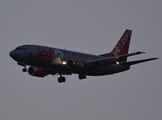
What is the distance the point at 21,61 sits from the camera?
7494 cm

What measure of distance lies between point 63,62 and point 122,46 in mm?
18876

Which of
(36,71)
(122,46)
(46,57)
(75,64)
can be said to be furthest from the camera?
(122,46)

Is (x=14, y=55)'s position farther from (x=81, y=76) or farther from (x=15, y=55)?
(x=81, y=76)

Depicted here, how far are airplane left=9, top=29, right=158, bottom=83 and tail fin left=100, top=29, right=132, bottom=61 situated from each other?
20.5 feet

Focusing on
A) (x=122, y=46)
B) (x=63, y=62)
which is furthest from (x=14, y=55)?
(x=122, y=46)

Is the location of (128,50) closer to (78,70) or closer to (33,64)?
(78,70)

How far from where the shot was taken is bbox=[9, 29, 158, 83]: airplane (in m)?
75.1

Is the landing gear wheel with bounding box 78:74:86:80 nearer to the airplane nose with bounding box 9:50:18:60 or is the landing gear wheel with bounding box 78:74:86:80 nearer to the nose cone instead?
the nose cone

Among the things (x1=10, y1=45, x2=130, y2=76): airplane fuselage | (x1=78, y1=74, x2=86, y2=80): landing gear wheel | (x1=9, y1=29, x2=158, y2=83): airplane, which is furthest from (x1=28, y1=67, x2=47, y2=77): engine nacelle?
(x1=78, y1=74, x2=86, y2=80): landing gear wheel

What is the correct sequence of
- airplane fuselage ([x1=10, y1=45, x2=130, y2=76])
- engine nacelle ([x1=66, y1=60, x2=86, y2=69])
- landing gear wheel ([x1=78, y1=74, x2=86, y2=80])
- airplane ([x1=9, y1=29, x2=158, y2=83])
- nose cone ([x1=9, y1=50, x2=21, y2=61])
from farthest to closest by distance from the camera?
landing gear wheel ([x1=78, y1=74, x2=86, y2=80]) < engine nacelle ([x1=66, y1=60, x2=86, y2=69]) < airplane ([x1=9, y1=29, x2=158, y2=83]) < airplane fuselage ([x1=10, y1=45, x2=130, y2=76]) < nose cone ([x1=9, y1=50, x2=21, y2=61])

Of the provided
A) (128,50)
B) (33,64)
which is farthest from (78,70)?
(128,50)

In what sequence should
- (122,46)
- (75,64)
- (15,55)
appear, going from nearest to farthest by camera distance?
(15,55) → (75,64) → (122,46)

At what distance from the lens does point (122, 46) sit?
93.3 metres

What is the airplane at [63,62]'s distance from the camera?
7512 cm
